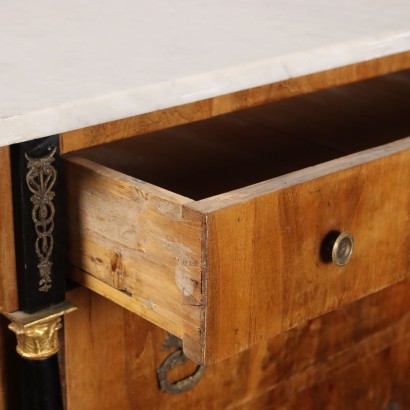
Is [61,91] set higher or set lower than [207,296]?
higher

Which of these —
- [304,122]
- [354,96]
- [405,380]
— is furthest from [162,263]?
[405,380]

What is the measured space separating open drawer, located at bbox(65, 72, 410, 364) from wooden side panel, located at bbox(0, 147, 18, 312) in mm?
60

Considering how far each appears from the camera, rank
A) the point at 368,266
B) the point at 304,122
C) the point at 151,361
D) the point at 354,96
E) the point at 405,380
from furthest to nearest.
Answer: the point at 405,380 < the point at 354,96 < the point at 304,122 < the point at 151,361 < the point at 368,266

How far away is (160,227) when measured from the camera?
2.29 feet

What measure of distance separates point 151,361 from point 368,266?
0.78 ft

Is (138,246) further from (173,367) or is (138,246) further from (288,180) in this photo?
(173,367)

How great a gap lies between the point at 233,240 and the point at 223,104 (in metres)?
0.19

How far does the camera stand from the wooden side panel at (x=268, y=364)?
87 centimetres

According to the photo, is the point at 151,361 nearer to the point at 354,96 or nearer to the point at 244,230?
the point at 244,230

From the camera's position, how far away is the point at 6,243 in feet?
2.40

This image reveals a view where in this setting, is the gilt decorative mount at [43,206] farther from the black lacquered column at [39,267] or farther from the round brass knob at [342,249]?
the round brass knob at [342,249]

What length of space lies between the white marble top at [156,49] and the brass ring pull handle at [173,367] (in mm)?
281

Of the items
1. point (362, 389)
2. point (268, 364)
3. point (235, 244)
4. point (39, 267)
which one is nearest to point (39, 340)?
point (39, 267)

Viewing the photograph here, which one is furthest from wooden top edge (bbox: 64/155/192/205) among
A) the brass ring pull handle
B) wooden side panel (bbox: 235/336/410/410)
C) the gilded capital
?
wooden side panel (bbox: 235/336/410/410)
